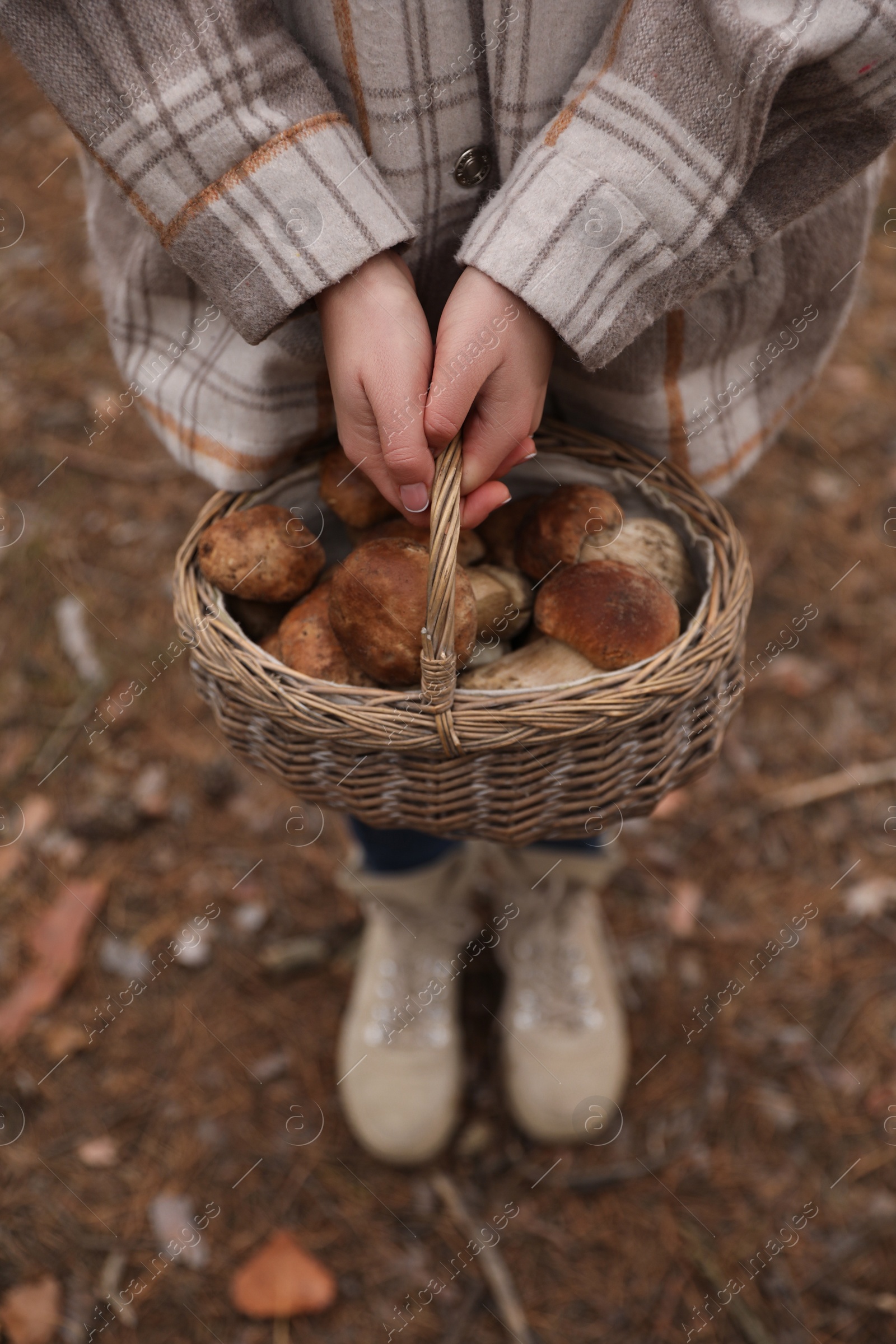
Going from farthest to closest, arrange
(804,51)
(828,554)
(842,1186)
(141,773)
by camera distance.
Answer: (828,554) → (141,773) → (842,1186) → (804,51)

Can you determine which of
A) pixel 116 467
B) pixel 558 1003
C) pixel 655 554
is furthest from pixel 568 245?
pixel 116 467

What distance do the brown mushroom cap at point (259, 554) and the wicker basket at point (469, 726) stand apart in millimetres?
54

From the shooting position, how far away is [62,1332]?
1.69 meters

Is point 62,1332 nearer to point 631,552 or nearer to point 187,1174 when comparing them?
point 187,1174

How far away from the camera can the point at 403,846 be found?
1.68 meters

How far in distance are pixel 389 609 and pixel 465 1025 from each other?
51.4 inches

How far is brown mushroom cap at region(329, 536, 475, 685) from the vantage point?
1.15 metres

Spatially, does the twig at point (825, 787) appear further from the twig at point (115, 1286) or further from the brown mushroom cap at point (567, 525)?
the twig at point (115, 1286)

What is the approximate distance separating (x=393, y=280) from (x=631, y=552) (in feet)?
1.74

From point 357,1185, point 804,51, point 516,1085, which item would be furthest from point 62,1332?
point 804,51

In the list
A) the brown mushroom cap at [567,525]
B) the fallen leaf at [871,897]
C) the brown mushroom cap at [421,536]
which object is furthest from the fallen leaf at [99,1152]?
the fallen leaf at [871,897]

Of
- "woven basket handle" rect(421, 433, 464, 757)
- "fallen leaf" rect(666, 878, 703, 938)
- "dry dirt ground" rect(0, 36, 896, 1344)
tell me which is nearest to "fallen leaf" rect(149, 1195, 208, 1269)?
"dry dirt ground" rect(0, 36, 896, 1344)

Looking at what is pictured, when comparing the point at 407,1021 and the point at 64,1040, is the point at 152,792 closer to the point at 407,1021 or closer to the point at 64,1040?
the point at 64,1040

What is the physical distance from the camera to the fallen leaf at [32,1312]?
1679 mm
